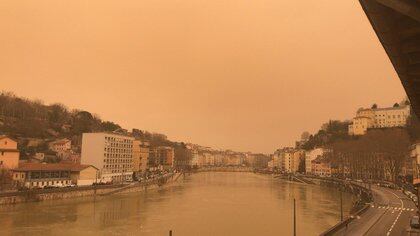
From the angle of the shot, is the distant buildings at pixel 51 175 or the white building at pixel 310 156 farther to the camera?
the white building at pixel 310 156

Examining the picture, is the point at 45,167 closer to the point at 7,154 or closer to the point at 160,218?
the point at 7,154

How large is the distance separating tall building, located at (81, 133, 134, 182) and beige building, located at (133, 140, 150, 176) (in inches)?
424

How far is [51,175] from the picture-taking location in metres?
48.3

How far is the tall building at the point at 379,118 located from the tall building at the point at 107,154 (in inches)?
2387

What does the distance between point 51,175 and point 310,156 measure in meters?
75.7

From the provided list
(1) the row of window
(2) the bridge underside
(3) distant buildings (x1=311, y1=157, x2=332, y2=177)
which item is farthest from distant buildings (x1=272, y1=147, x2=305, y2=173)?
(2) the bridge underside

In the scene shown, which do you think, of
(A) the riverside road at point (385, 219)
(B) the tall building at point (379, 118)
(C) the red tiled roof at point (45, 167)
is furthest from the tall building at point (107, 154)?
(B) the tall building at point (379, 118)

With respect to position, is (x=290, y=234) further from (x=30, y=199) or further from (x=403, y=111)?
(x=403, y=111)

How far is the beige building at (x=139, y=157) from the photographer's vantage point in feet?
271

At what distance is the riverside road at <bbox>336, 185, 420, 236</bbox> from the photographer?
21125 mm

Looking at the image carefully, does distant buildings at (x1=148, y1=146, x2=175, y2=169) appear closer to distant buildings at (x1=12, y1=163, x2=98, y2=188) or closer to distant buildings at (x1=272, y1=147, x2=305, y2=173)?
distant buildings at (x1=272, y1=147, x2=305, y2=173)

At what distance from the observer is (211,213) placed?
1325 inches

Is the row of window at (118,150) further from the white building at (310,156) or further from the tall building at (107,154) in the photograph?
the white building at (310,156)

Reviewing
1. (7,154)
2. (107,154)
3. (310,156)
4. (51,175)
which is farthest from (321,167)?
(7,154)
